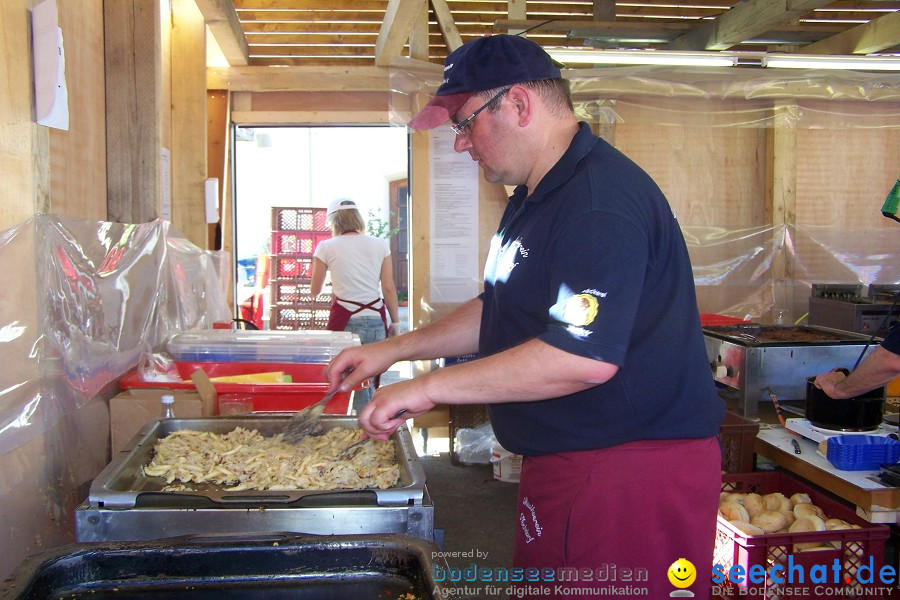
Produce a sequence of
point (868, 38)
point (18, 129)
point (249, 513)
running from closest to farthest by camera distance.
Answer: point (249, 513), point (18, 129), point (868, 38)

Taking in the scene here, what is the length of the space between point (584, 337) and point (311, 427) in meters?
1.29

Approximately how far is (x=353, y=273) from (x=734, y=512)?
12.6ft

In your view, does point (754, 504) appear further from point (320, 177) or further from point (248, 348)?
point (320, 177)

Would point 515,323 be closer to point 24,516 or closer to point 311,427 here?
point 311,427

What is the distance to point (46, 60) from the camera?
7.69 feet

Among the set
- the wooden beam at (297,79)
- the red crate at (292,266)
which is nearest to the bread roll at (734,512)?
the wooden beam at (297,79)

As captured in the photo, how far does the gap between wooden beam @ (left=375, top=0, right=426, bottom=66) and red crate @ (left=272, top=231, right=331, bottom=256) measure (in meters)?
6.26

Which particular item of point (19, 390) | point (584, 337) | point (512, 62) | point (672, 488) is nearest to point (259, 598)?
point (584, 337)

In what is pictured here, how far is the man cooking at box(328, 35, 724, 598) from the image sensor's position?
1744 mm

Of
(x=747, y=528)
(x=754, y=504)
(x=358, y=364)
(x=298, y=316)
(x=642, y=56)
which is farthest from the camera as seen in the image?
(x=298, y=316)

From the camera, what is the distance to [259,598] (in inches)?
59.8

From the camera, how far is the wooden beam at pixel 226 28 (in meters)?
4.68

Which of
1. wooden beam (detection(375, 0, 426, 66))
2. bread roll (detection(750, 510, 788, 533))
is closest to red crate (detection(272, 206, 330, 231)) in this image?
wooden beam (detection(375, 0, 426, 66))

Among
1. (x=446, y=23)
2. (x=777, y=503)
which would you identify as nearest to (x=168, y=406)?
(x=777, y=503)
